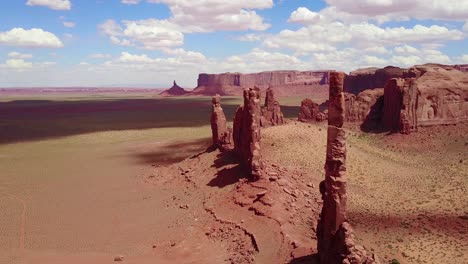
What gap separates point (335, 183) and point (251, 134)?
1416cm

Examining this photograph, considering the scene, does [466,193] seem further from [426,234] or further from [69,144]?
[69,144]

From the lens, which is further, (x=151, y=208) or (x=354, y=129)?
(x=354, y=129)

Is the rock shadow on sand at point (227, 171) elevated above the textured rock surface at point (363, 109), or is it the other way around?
the textured rock surface at point (363, 109)

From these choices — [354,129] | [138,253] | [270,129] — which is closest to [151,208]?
[138,253]

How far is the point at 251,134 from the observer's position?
3606 centimetres

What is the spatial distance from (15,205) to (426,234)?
3612 cm

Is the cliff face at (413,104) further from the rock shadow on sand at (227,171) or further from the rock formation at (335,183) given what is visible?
the rock formation at (335,183)

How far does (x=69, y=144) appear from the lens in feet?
249

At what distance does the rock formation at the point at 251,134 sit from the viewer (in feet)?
116

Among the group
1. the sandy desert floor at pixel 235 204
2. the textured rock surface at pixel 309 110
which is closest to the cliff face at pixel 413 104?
the sandy desert floor at pixel 235 204

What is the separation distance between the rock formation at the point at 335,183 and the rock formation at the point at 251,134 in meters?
12.4

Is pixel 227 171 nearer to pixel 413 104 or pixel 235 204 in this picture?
pixel 235 204

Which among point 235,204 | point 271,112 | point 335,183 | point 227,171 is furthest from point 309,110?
point 335,183

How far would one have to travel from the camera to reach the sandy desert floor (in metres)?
29.3
